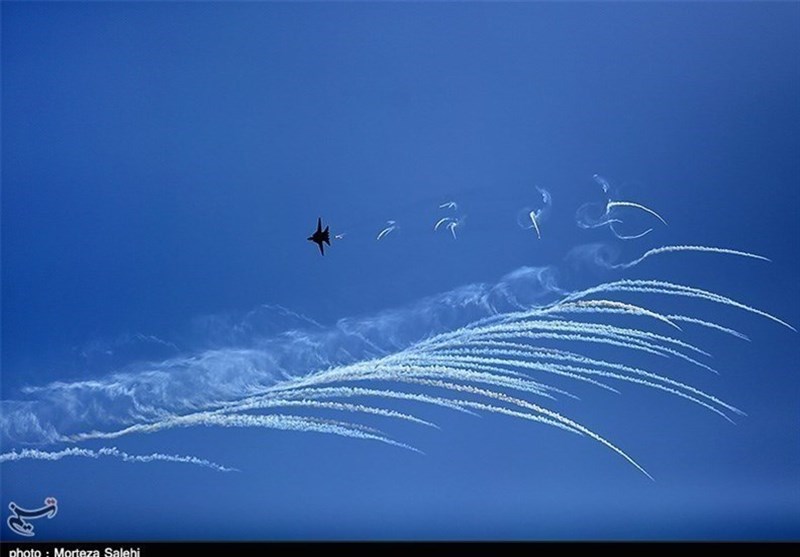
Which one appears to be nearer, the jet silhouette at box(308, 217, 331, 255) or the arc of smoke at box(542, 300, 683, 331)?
the arc of smoke at box(542, 300, 683, 331)

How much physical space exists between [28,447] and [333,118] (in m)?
2.27

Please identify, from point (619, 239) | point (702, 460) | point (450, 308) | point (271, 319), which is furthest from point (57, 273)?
point (702, 460)

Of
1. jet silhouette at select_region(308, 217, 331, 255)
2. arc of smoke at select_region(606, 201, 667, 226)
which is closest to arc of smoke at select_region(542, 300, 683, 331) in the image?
arc of smoke at select_region(606, 201, 667, 226)

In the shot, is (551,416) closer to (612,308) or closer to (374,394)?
(612,308)

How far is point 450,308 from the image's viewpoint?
11.7 ft

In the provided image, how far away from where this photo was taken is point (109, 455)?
356 cm

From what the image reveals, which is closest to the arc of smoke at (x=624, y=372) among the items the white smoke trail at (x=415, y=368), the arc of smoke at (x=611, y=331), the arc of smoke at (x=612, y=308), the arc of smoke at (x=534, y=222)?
the white smoke trail at (x=415, y=368)

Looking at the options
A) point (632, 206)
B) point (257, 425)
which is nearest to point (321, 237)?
point (257, 425)

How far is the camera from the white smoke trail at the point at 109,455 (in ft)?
11.6

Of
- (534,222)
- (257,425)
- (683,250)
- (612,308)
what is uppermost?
(534,222)

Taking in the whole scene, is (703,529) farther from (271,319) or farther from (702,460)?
(271,319)

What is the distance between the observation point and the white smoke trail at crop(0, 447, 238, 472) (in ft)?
11.6

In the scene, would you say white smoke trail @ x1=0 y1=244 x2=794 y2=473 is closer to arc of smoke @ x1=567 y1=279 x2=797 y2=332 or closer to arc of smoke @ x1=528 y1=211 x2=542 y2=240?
arc of smoke @ x1=567 y1=279 x2=797 y2=332

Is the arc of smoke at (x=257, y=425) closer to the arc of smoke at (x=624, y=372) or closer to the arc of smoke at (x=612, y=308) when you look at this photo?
the arc of smoke at (x=624, y=372)
